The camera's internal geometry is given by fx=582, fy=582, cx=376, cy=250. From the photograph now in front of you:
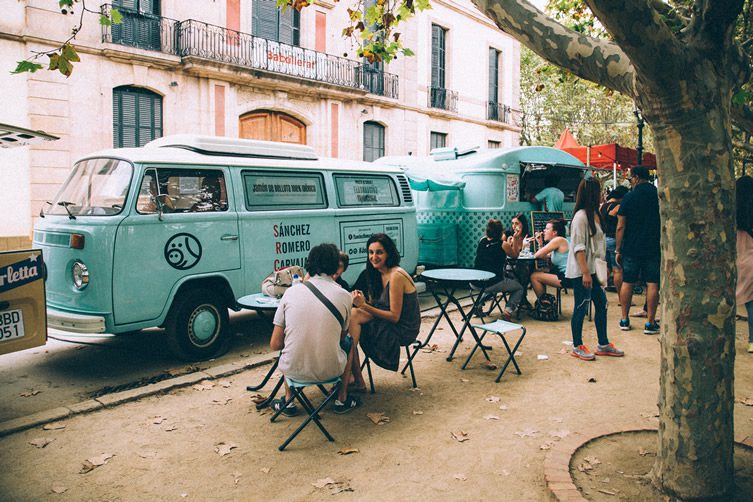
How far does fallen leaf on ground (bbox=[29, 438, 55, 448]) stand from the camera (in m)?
4.34

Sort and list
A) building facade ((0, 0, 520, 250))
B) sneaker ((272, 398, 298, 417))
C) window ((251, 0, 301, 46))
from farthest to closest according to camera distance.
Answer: window ((251, 0, 301, 46))
building facade ((0, 0, 520, 250))
sneaker ((272, 398, 298, 417))

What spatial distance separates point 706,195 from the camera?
3088 millimetres

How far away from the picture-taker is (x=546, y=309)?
27.8 feet

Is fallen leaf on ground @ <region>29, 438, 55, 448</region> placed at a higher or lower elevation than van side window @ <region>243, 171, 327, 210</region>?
lower

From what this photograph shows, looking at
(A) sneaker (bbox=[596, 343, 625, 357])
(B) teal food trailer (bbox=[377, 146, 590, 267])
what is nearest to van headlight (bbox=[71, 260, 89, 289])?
(A) sneaker (bbox=[596, 343, 625, 357])

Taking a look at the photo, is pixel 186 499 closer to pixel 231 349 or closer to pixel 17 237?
pixel 231 349

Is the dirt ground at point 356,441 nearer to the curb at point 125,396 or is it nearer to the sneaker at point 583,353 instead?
the curb at point 125,396

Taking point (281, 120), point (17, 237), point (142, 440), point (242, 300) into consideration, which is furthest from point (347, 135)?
point (142, 440)

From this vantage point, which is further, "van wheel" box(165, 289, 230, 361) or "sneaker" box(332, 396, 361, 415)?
"van wheel" box(165, 289, 230, 361)

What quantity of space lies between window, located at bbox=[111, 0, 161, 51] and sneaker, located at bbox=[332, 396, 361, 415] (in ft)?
41.4

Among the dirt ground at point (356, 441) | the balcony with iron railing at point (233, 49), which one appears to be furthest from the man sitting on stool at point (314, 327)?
the balcony with iron railing at point (233, 49)

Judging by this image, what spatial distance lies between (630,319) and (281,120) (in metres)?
12.5

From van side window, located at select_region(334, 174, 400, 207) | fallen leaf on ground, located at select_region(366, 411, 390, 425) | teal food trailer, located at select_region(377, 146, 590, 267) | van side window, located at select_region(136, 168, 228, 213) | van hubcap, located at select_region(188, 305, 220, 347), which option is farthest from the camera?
teal food trailer, located at select_region(377, 146, 590, 267)

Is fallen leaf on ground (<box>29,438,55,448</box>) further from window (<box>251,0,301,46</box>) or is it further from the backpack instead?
window (<box>251,0,301,46</box>)
